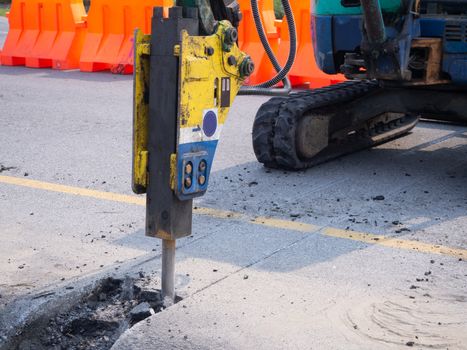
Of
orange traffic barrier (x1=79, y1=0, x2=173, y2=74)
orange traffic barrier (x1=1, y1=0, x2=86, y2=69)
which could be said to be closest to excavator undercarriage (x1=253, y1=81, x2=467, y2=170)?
orange traffic barrier (x1=79, y1=0, x2=173, y2=74)

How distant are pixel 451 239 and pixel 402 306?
127cm

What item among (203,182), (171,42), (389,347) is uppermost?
(171,42)

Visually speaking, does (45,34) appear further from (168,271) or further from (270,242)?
(168,271)

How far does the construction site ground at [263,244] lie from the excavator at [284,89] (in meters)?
0.27

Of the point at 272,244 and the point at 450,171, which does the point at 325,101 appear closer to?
the point at 450,171

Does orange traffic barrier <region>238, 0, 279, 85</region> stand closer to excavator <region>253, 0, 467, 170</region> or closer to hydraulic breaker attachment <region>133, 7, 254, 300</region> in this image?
excavator <region>253, 0, 467, 170</region>

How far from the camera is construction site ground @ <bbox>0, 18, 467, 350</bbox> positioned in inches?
171

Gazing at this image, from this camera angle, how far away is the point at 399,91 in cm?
773

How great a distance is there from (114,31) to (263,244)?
923 centimetres

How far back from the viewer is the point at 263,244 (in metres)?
5.59

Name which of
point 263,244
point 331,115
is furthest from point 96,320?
point 331,115

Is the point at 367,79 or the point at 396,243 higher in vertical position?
the point at 367,79

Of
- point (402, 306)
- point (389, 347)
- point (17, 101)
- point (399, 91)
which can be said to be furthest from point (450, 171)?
point (17, 101)

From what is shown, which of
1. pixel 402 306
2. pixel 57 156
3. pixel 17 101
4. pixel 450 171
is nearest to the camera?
pixel 402 306
